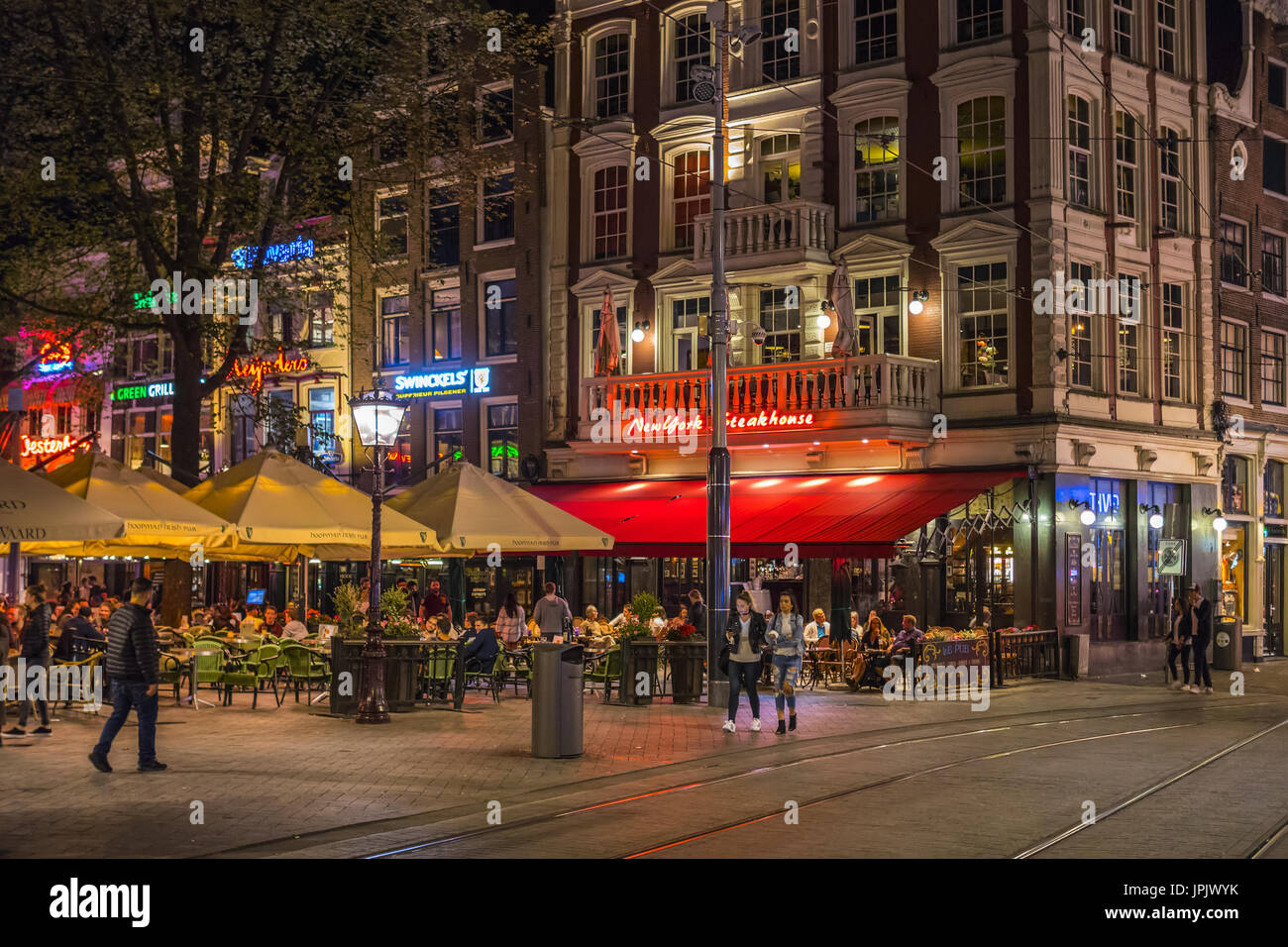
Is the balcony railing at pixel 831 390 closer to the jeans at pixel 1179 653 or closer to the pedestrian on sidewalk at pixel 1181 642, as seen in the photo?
the pedestrian on sidewalk at pixel 1181 642

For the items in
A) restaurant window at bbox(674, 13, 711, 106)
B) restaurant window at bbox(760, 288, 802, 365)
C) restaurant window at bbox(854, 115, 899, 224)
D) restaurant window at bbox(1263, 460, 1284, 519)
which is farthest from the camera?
Answer: restaurant window at bbox(1263, 460, 1284, 519)

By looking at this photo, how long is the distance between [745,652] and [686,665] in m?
3.71

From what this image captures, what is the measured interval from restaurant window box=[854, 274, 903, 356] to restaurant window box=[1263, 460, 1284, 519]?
10.5 metres

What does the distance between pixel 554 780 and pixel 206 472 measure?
30217 millimetres

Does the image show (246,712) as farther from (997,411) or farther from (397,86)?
(997,411)

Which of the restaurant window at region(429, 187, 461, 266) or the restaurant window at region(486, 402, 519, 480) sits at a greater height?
the restaurant window at region(429, 187, 461, 266)

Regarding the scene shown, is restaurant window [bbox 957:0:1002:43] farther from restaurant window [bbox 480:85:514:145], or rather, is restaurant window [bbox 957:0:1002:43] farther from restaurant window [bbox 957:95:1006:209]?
restaurant window [bbox 480:85:514:145]

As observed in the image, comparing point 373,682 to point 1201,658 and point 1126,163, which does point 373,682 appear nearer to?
point 1201,658

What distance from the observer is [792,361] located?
2984 cm

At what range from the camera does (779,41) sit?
1248 inches

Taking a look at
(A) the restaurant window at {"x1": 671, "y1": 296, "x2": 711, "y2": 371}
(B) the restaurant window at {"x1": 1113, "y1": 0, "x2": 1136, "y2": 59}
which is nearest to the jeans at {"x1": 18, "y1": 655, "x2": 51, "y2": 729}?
(A) the restaurant window at {"x1": 671, "y1": 296, "x2": 711, "y2": 371}

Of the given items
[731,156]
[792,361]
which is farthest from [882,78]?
[792,361]

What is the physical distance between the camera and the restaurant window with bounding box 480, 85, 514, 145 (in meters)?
35.9

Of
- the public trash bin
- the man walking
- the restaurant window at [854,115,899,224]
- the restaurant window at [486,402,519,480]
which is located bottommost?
the public trash bin
